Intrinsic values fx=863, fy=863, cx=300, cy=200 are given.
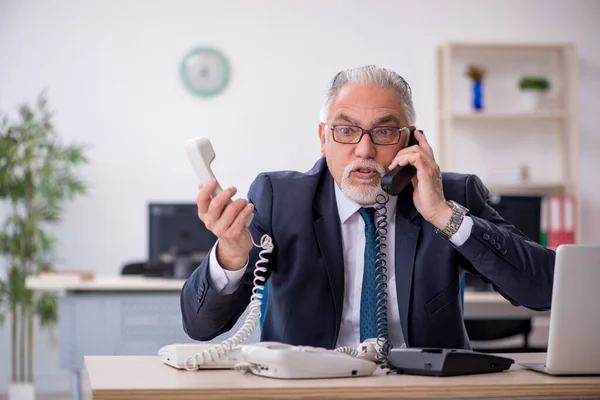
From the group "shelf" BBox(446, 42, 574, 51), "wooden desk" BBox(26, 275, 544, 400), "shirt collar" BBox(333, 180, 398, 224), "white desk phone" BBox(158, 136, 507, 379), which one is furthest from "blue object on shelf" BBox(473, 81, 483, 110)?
"white desk phone" BBox(158, 136, 507, 379)

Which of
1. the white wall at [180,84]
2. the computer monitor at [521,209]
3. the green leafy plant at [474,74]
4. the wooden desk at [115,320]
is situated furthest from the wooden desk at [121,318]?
the green leafy plant at [474,74]

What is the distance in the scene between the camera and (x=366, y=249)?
2.05m

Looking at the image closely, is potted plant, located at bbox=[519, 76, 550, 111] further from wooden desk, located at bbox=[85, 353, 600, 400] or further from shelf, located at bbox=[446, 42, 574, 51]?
wooden desk, located at bbox=[85, 353, 600, 400]

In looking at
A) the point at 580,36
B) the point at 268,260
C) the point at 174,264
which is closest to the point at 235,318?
the point at 268,260

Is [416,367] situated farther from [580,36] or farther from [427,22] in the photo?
[580,36]

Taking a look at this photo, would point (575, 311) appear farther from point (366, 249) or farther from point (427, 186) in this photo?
point (366, 249)

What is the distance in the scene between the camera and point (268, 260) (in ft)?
6.67

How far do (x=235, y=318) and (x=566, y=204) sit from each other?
4700 millimetres

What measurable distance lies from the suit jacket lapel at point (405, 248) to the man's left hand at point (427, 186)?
16cm

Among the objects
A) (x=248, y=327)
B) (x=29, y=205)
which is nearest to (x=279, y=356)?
(x=248, y=327)

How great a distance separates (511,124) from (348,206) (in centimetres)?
477

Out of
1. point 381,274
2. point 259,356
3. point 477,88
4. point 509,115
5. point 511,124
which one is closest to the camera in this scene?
point 259,356

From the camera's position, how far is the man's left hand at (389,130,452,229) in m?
1.87

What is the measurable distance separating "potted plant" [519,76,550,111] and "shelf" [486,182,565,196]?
0.58 m
